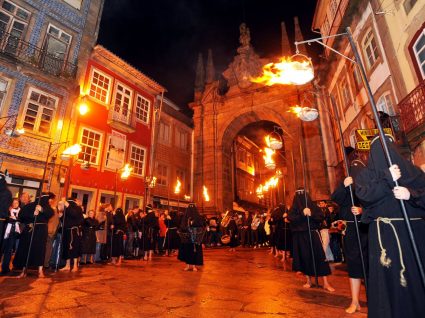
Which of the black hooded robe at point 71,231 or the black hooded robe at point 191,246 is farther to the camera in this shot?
the black hooded robe at point 191,246

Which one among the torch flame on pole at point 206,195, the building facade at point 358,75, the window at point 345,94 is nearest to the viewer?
the building facade at point 358,75

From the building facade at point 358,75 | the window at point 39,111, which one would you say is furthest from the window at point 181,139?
the building facade at point 358,75

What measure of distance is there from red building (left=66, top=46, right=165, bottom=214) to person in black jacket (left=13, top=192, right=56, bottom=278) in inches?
269

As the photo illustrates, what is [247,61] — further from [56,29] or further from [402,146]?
[402,146]

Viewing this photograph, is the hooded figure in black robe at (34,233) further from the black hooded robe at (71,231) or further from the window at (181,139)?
the window at (181,139)

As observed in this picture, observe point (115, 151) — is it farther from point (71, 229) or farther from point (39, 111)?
point (71, 229)

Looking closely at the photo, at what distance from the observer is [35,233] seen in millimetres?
7004

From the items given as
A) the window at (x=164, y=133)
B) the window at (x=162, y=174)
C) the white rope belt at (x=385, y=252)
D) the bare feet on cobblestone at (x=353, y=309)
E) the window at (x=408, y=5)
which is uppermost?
the window at (x=164, y=133)

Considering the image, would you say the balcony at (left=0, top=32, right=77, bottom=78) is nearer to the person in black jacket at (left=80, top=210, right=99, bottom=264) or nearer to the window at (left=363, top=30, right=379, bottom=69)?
the person in black jacket at (left=80, top=210, right=99, bottom=264)

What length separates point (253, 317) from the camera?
354 cm

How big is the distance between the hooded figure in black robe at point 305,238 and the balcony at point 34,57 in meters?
14.3

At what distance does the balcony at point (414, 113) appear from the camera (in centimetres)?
824

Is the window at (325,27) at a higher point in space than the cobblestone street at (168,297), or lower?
higher

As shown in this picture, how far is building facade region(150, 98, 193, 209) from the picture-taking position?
2088cm
